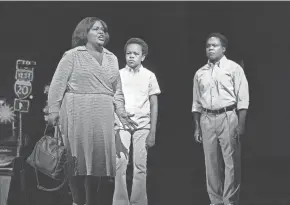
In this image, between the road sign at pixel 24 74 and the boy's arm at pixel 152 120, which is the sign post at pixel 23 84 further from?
the boy's arm at pixel 152 120

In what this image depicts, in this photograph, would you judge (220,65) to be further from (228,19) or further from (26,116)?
(26,116)

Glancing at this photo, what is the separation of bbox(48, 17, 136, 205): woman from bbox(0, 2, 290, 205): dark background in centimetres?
162

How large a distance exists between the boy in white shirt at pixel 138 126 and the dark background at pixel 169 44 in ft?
2.36

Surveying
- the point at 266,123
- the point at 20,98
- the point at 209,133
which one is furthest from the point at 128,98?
the point at 266,123

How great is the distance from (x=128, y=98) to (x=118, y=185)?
0.80m

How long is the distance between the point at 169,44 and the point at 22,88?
1.66 meters

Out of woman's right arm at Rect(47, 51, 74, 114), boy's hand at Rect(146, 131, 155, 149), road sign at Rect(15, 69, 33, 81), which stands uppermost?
road sign at Rect(15, 69, 33, 81)

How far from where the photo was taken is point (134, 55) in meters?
5.23

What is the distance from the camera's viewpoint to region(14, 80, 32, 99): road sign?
6.15 meters

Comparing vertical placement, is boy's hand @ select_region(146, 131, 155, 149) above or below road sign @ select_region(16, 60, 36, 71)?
below

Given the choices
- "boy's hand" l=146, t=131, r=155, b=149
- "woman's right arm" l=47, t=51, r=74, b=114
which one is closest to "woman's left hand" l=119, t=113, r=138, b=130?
"boy's hand" l=146, t=131, r=155, b=149

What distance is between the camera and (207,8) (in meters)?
6.25

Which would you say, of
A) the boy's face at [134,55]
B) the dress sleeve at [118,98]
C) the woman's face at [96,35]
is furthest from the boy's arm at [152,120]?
the woman's face at [96,35]

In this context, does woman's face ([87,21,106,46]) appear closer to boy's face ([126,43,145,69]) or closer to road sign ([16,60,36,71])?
boy's face ([126,43,145,69])
